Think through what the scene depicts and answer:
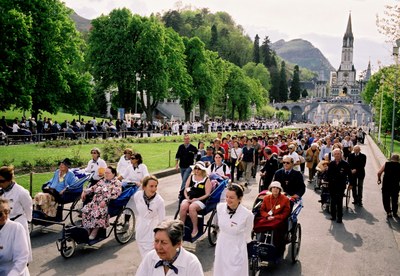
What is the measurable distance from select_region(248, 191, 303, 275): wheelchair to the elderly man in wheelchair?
0.02 m

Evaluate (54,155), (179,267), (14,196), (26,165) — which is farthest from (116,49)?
(179,267)

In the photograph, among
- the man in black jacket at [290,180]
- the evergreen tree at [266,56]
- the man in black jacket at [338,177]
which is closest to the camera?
the man in black jacket at [290,180]

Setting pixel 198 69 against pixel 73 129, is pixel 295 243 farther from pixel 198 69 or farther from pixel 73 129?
pixel 198 69

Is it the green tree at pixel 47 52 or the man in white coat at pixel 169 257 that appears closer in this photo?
the man in white coat at pixel 169 257

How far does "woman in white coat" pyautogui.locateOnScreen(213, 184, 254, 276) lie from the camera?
5.91m

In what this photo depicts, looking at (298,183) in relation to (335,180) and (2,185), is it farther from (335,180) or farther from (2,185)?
(2,185)

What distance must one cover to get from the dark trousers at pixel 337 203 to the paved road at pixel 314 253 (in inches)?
11.2

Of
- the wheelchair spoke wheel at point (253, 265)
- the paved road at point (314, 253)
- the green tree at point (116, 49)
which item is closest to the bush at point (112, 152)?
the paved road at point (314, 253)

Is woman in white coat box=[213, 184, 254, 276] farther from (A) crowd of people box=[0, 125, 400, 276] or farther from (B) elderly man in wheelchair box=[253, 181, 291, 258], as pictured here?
(B) elderly man in wheelchair box=[253, 181, 291, 258]

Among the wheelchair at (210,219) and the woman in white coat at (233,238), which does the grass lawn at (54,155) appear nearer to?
the wheelchair at (210,219)

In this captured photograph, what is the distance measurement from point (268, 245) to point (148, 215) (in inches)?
88.6

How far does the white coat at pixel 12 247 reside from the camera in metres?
4.63

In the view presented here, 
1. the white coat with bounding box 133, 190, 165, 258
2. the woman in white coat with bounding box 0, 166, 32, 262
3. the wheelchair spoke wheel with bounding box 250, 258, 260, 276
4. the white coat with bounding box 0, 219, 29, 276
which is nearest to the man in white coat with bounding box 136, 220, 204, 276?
the white coat with bounding box 0, 219, 29, 276

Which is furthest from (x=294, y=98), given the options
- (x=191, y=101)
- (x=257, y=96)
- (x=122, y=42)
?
(x=122, y=42)
